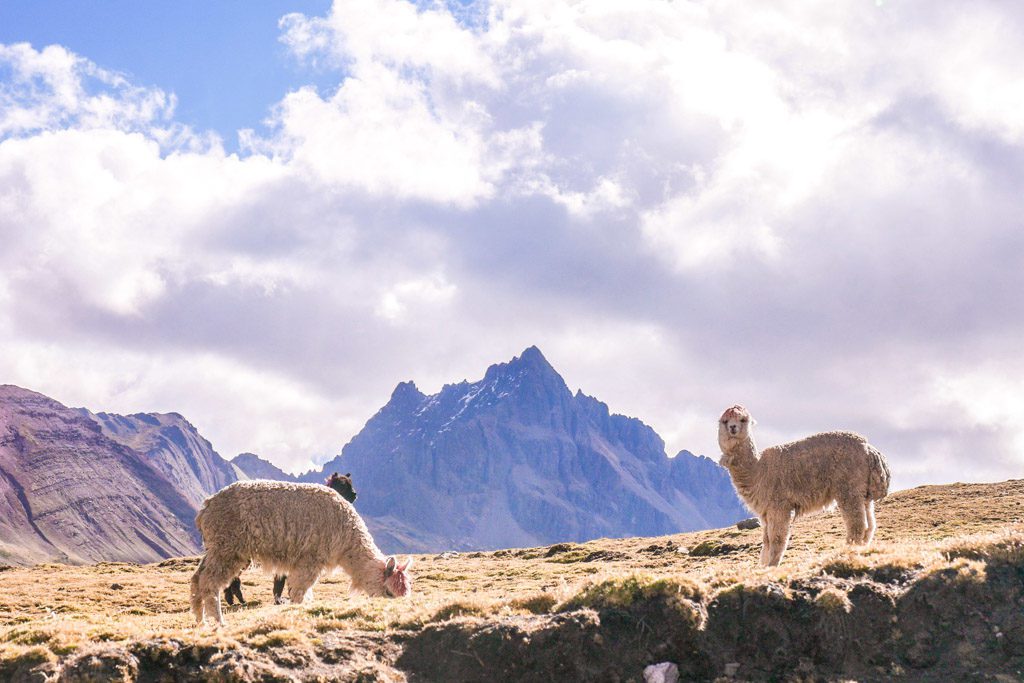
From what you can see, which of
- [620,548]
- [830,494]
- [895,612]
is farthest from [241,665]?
[620,548]

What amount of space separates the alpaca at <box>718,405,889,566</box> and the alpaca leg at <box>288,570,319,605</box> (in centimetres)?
1064

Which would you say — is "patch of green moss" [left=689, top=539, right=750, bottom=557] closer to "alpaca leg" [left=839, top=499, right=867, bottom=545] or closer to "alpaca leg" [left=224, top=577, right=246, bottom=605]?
"alpaca leg" [left=839, top=499, right=867, bottom=545]

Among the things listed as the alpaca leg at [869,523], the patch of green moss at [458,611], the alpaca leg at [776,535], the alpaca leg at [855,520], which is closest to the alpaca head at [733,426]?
the alpaca leg at [776,535]

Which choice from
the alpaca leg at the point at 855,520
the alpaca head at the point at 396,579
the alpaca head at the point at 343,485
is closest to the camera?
the alpaca leg at the point at 855,520

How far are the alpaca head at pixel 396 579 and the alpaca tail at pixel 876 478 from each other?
1123 centimetres

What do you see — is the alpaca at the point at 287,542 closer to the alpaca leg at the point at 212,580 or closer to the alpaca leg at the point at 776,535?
the alpaca leg at the point at 212,580

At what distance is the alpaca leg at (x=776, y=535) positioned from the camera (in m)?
18.4

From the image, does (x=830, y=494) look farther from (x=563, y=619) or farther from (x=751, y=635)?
(x=563, y=619)

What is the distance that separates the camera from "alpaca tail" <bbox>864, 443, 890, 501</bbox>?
19438 millimetres

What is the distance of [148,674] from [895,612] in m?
11.4

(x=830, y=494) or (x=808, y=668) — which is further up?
(x=830, y=494)

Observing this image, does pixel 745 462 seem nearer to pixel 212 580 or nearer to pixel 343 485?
pixel 212 580

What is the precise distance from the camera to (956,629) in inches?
488

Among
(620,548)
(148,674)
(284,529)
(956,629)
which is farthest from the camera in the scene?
(620,548)
